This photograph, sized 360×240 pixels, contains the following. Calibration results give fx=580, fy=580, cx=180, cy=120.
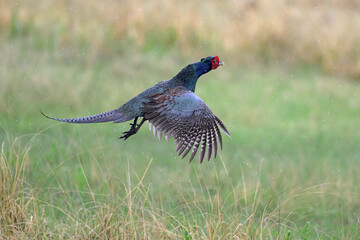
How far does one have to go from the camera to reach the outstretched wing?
4602mm

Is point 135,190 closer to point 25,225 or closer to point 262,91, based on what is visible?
point 25,225

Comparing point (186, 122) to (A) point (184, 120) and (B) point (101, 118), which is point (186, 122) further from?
(B) point (101, 118)

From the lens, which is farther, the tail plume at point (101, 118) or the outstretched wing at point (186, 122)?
the tail plume at point (101, 118)

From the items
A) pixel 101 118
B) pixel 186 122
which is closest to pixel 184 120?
pixel 186 122

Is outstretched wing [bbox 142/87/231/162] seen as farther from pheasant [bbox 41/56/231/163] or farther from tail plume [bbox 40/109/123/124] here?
tail plume [bbox 40/109/123/124]

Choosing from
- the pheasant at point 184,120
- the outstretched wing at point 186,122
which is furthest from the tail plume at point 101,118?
the outstretched wing at point 186,122

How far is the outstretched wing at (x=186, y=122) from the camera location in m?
4.60

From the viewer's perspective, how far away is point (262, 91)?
10.5 m

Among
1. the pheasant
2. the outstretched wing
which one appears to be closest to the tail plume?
the pheasant

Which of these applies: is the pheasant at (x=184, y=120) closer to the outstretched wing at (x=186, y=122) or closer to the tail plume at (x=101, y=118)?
the outstretched wing at (x=186, y=122)

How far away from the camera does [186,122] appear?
4629 millimetres

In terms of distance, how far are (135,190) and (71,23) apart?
279 inches

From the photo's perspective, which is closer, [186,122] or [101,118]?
[186,122]

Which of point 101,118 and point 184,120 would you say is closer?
point 184,120
